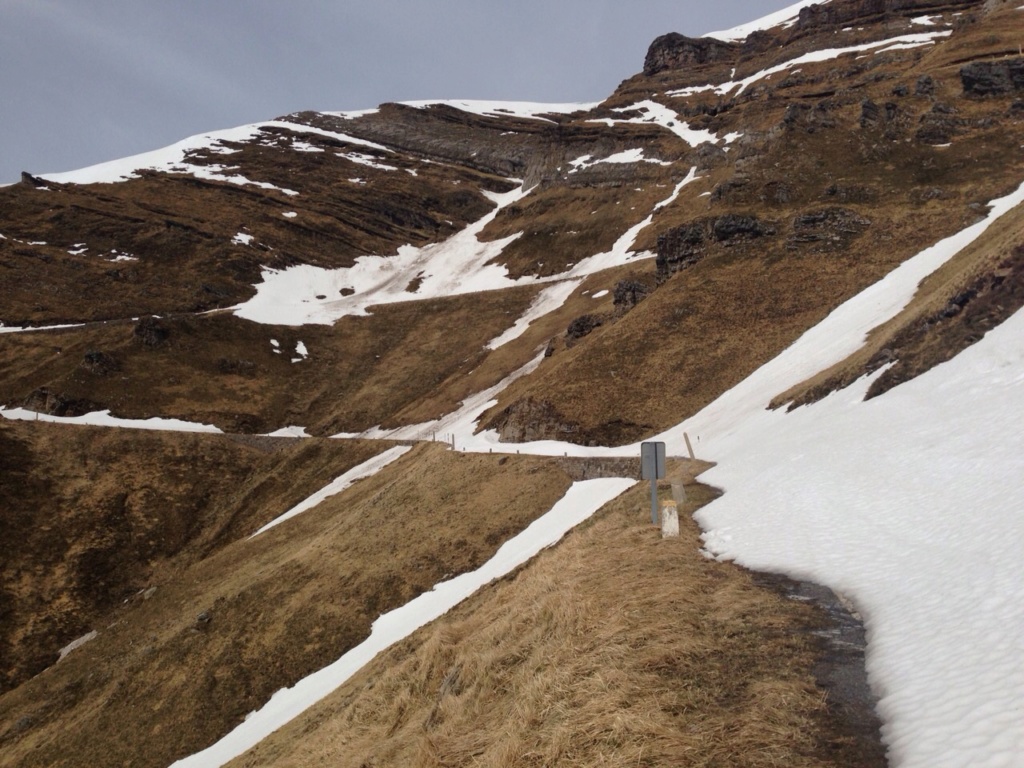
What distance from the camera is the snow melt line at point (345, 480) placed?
46250mm

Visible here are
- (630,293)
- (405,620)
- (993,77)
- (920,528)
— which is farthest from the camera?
(993,77)

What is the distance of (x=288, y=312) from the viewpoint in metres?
93.9

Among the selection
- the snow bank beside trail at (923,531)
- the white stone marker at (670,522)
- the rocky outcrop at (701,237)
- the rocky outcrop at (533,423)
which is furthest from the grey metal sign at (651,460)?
the rocky outcrop at (701,237)

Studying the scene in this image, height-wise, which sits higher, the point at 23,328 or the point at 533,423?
the point at 23,328

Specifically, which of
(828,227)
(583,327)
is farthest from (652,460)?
(828,227)

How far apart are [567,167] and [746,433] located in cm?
11575

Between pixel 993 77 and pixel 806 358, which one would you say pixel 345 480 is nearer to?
pixel 806 358

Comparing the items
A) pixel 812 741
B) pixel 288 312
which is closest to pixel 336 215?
pixel 288 312

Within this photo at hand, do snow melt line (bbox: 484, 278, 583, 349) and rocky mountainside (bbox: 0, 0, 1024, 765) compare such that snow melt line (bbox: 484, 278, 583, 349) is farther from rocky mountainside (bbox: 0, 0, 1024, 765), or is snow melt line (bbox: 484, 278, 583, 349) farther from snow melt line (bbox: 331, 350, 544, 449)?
snow melt line (bbox: 331, 350, 544, 449)

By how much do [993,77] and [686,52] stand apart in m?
140

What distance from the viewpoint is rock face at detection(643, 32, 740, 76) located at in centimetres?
17800

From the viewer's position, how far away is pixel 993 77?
59812 millimetres

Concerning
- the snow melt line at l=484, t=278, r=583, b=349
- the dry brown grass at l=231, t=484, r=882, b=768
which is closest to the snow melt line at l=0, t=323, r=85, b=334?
the snow melt line at l=484, t=278, r=583, b=349

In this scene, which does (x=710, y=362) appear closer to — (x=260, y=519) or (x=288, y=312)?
(x=260, y=519)
